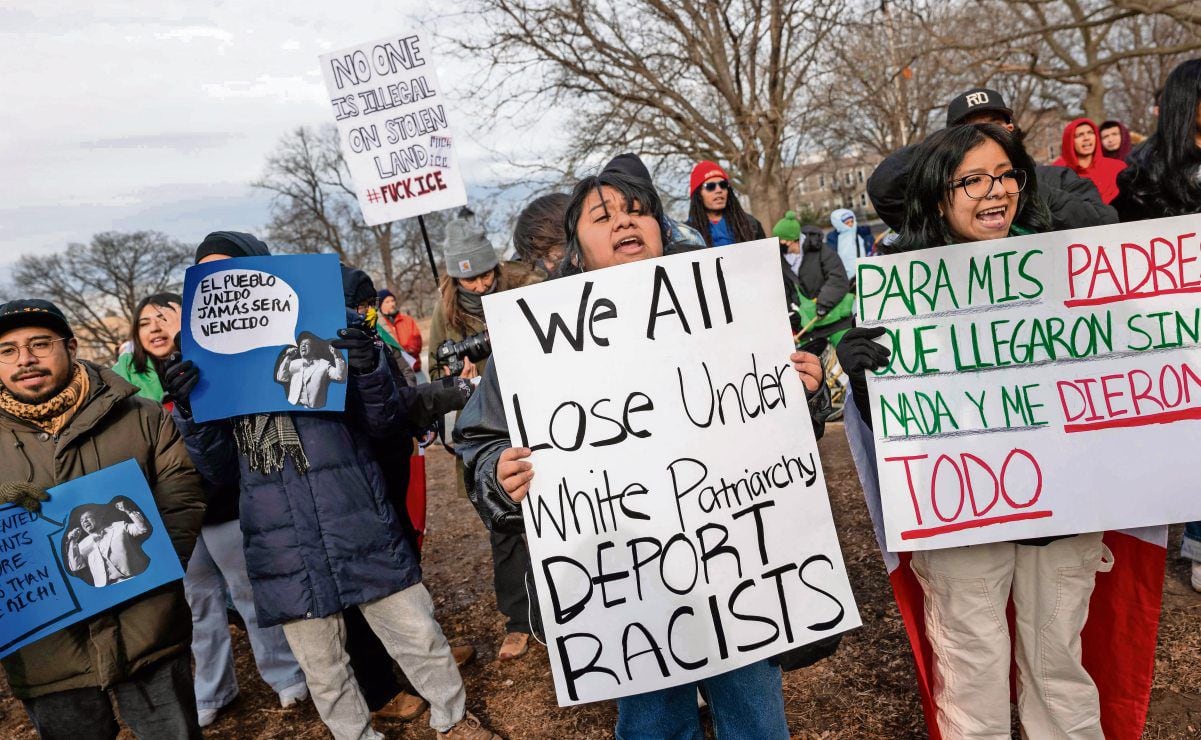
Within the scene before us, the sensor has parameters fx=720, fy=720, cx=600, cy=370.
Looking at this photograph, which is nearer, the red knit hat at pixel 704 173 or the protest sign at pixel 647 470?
the protest sign at pixel 647 470

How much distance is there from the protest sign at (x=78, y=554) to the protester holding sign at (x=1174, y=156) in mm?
3596

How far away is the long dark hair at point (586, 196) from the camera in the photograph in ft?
6.21

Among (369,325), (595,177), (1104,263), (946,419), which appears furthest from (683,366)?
(369,325)

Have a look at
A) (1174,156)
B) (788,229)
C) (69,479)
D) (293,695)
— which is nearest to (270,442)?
(69,479)

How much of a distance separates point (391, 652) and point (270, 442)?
95cm

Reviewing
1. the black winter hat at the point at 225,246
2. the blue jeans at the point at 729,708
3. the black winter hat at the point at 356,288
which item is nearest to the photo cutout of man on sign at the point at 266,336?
the black winter hat at the point at 225,246

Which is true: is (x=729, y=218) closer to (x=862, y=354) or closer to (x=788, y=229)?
(x=862, y=354)

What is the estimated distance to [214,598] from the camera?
11.3ft

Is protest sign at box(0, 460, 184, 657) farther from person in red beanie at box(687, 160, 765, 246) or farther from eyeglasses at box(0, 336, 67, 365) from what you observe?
person in red beanie at box(687, 160, 765, 246)

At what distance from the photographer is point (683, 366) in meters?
1.76

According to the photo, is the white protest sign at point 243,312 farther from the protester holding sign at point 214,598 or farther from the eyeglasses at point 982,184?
the eyeglasses at point 982,184

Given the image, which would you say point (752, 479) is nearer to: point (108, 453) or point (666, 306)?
point (666, 306)

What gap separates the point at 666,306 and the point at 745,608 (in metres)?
0.77

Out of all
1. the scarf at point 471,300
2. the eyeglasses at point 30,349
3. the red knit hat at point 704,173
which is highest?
the red knit hat at point 704,173
